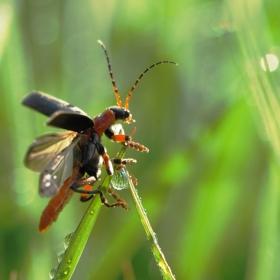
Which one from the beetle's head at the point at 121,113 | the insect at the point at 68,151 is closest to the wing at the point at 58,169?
the insect at the point at 68,151

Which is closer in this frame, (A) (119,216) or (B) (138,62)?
(A) (119,216)

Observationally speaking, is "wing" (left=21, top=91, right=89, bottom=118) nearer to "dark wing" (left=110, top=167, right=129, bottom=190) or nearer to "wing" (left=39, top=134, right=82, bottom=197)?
"wing" (left=39, top=134, right=82, bottom=197)

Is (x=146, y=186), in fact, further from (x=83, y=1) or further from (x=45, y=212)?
(x=83, y=1)

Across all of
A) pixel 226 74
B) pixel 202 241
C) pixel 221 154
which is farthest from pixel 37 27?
pixel 202 241

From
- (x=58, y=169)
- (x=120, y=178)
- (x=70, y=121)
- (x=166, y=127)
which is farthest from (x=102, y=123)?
(x=120, y=178)

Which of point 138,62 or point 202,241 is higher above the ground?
point 138,62

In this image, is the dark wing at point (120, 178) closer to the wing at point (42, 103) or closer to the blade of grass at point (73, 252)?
the blade of grass at point (73, 252)

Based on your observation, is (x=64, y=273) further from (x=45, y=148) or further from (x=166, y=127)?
(x=166, y=127)
